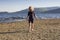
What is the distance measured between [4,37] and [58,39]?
13.7 ft

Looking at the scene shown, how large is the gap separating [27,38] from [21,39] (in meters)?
0.53

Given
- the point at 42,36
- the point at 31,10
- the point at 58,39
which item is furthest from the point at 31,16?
the point at 58,39

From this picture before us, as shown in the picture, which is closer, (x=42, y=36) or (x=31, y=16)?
(x=42, y=36)

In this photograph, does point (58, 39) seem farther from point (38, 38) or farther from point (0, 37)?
point (0, 37)

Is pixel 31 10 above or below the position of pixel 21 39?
above

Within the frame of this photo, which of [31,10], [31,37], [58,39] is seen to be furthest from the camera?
[31,10]

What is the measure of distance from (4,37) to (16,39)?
1.28m

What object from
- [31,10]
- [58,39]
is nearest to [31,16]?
[31,10]

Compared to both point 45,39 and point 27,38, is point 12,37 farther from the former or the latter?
point 45,39

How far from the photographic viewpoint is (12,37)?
770 inches

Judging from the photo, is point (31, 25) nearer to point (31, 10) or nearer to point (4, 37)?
point (31, 10)

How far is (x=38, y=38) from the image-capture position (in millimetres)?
19094

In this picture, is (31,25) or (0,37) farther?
(31,25)

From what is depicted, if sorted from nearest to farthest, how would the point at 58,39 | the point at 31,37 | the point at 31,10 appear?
1. the point at 58,39
2. the point at 31,37
3. the point at 31,10
